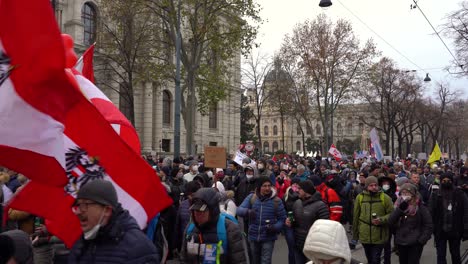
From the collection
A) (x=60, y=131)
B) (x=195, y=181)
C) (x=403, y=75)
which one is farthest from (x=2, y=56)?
(x=403, y=75)

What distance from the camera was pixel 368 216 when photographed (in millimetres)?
7879

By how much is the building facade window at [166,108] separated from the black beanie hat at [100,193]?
45.5 m

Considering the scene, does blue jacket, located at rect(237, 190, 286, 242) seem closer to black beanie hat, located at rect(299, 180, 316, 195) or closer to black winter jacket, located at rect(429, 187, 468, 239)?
black beanie hat, located at rect(299, 180, 316, 195)

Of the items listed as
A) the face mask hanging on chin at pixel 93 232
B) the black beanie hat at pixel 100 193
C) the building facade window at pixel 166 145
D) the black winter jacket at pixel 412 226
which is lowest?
the black winter jacket at pixel 412 226

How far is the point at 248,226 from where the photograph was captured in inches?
336

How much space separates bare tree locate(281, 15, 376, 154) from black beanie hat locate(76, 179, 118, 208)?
113 ft

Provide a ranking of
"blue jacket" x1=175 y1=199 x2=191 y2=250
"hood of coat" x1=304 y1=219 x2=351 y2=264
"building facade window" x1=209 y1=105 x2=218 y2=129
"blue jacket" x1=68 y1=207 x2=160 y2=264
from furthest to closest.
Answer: "building facade window" x1=209 y1=105 x2=218 y2=129 → "blue jacket" x1=175 y1=199 x2=191 y2=250 → "blue jacket" x1=68 y1=207 x2=160 y2=264 → "hood of coat" x1=304 y1=219 x2=351 y2=264

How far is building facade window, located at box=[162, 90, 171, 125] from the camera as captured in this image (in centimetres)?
4859

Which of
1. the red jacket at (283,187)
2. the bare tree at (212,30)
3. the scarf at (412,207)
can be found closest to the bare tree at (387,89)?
the bare tree at (212,30)

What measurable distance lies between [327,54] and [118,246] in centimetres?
3578

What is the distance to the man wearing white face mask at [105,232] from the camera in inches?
127

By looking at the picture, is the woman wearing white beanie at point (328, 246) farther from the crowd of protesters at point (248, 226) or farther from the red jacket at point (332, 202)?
the red jacket at point (332, 202)

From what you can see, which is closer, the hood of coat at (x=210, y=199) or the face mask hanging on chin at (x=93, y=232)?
the face mask hanging on chin at (x=93, y=232)

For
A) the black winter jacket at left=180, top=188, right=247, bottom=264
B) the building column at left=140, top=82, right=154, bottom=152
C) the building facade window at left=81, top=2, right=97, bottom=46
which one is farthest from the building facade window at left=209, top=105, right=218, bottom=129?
the black winter jacket at left=180, top=188, right=247, bottom=264
